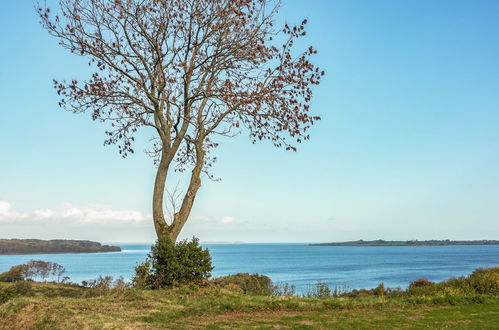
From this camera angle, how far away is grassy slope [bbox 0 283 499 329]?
30.9 ft

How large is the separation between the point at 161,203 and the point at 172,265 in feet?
9.39

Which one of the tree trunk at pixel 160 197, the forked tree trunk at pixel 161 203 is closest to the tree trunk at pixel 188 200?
the forked tree trunk at pixel 161 203

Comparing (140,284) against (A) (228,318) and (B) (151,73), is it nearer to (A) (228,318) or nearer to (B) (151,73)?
(A) (228,318)

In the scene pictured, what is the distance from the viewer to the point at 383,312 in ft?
37.3

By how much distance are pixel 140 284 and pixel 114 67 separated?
26.7ft

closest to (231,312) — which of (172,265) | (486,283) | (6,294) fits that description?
(172,265)

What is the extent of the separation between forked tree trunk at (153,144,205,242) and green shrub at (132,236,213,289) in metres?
1.04

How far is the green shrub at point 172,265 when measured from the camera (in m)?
14.5

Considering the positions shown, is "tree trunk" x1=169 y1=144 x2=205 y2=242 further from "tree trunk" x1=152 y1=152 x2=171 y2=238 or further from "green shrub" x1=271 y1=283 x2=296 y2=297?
"green shrub" x1=271 y1=283 x2=296 y2=297

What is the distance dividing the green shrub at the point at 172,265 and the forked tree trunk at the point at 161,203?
1040mm

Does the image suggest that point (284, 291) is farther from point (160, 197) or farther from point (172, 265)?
point (160, 197)

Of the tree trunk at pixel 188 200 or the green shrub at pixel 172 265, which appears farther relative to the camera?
the tree trunk at pixel 188 200

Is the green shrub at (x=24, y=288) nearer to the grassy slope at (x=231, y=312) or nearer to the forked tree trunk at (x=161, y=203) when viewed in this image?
the grassy slope at (x=231, y=312)

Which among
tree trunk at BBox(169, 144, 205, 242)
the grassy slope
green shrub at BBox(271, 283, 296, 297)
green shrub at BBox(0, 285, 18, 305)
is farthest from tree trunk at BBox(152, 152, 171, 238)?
green shrub at BBox(0, 285, 18, 305)
